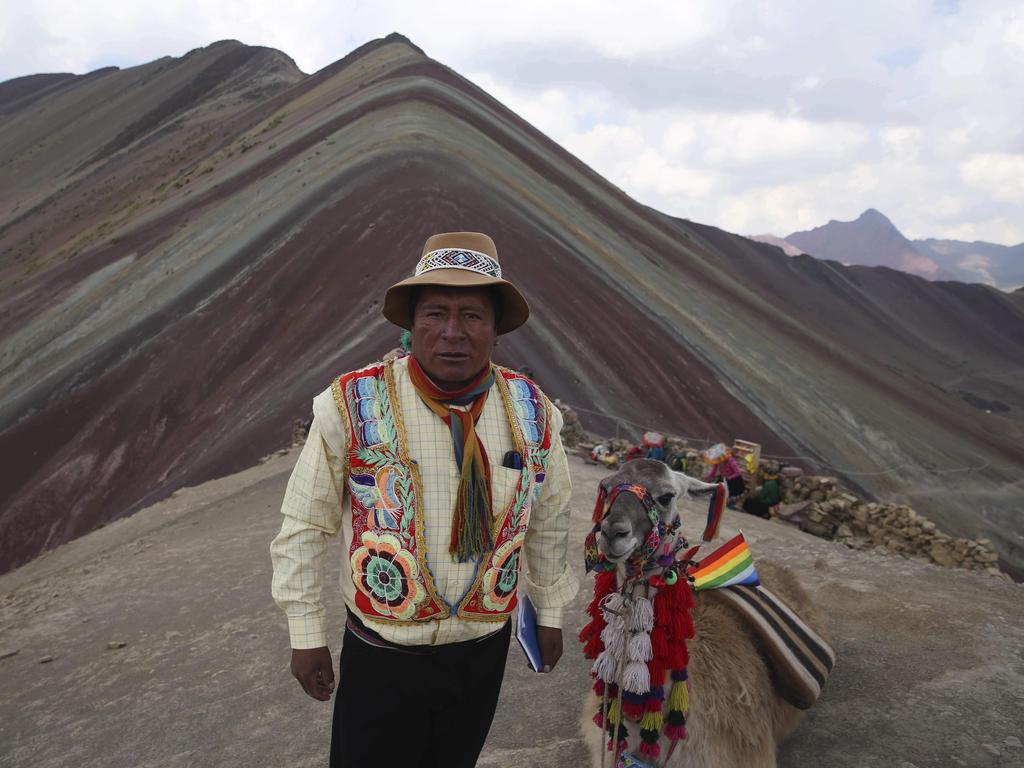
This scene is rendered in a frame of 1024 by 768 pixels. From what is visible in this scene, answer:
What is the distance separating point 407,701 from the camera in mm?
2102

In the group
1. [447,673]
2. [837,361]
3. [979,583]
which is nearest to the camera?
[447,673]

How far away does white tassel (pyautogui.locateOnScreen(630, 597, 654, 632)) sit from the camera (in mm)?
2613

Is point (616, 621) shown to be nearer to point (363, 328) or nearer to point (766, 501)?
point (766, 501)

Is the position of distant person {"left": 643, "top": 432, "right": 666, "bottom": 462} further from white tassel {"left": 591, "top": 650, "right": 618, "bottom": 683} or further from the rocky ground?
white tassel {"left": 591, "top": 650, "right": 618, "bottom": 683}

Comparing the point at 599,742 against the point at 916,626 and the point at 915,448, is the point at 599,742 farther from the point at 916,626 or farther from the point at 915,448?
the point at 915,448

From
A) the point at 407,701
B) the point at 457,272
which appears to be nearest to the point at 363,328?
the point at 457,272

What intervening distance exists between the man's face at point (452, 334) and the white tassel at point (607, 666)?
1.22 metres

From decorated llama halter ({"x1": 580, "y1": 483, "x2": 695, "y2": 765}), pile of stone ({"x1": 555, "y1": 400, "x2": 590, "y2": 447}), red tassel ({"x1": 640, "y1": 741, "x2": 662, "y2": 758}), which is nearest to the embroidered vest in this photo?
decorated llama halter ({"x1": 580, "y1": 483, "x2": 695, "y2": 765})

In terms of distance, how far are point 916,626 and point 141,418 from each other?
14.3 meters

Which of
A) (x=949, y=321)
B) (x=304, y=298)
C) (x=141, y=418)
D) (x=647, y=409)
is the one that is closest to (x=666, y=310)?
(x=647, y=409)

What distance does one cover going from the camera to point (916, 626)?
4.42m

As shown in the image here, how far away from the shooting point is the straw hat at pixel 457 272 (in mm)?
2094

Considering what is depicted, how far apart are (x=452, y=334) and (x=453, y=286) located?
0.14 m

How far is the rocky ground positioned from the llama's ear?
4.23 feet
